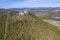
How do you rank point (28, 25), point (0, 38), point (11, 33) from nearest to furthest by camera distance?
point (0, 38) → point (11, 33) → point (28, 25)

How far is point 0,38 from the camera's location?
35.0ft

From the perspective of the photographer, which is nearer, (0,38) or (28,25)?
(0,38)

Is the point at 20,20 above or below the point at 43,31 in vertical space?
above

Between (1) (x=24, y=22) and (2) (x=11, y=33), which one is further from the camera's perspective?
(1) (x=24, y=22)

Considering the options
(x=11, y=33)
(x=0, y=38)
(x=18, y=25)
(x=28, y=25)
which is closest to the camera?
(x=0, y=38)

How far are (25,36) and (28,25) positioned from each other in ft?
5.74

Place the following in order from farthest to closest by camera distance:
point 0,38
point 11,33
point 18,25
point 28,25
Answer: point 28,25 → point 18,25 → point 11,33 → point 0,38

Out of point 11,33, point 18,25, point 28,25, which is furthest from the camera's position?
point 28,25

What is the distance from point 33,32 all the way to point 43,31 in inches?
47.4

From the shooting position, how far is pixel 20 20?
43.1 ft

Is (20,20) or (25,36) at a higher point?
(20,20)

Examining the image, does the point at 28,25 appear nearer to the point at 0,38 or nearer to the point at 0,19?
the point at 0,19

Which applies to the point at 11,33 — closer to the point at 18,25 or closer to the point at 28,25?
the point at 18,25

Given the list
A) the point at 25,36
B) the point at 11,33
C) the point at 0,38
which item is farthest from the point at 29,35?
the point at 0,38
